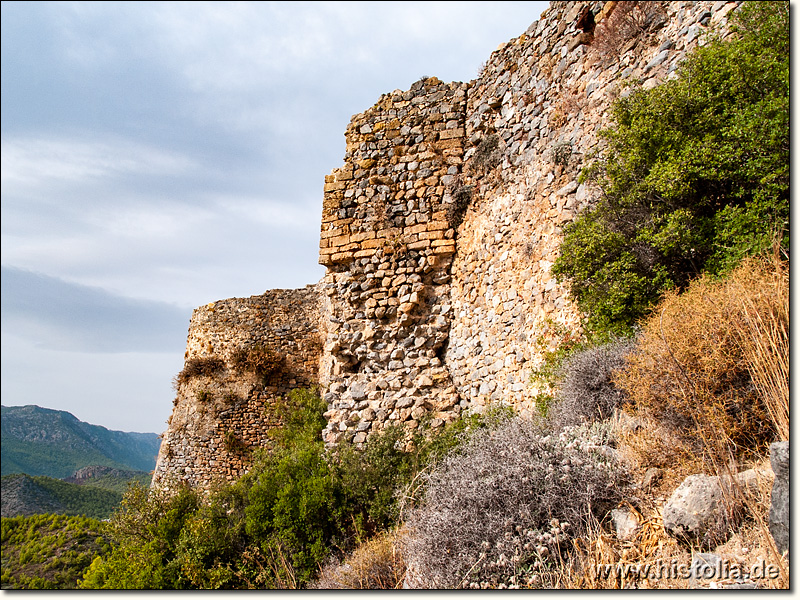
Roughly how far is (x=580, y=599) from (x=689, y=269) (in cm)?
281

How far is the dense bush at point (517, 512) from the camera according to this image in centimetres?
292

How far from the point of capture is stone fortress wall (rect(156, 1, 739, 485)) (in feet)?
17.5

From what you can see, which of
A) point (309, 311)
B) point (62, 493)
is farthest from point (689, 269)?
point (62, 493)

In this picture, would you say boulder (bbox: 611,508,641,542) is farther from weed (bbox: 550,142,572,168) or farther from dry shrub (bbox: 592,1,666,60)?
dry shrub (bbox: 592,1,666,60)

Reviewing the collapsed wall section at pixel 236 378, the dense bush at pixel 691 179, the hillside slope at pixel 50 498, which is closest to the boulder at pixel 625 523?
the dense bush at pixel 691 179

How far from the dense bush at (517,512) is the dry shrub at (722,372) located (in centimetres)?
40

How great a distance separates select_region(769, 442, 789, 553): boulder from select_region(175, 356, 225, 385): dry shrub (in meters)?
15.0

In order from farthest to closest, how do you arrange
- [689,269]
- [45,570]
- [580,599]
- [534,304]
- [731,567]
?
[45,570], [534,304], [689,269], [580,599], [731,567]

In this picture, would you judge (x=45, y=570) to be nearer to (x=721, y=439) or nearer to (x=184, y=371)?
(x=184, y=371)

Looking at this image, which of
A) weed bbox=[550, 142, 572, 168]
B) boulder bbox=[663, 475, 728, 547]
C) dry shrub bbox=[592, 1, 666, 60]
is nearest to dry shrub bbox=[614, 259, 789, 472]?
boulder bbox=[663, 475, 728, 547]

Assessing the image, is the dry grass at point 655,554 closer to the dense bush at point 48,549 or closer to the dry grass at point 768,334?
the dry grass at point 768,334

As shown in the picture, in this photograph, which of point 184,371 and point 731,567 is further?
point 184,371

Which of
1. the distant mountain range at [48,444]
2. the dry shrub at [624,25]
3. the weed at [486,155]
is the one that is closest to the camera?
the dry shrub at [624,25]

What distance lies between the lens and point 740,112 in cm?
365
